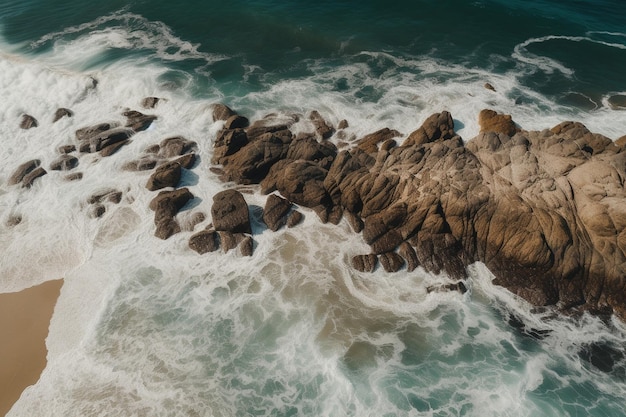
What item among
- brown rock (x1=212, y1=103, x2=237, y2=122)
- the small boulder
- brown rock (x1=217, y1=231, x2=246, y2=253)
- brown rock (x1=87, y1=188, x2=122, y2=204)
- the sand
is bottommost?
the sand

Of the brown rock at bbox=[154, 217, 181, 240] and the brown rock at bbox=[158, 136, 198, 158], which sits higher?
the brown rock at bbox=[158, 136, 198, 158]

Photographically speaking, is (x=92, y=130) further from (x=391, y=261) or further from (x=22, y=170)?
(x=391, y=261)

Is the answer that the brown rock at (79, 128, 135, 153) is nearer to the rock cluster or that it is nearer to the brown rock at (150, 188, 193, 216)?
the rock cluster

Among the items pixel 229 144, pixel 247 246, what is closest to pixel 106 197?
pixel 229 144

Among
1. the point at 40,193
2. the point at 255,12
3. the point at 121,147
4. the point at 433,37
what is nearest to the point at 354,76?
the point at 433,37

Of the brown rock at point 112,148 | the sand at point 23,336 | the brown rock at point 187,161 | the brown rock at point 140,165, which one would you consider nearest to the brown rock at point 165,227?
the brown rock at point 187,161

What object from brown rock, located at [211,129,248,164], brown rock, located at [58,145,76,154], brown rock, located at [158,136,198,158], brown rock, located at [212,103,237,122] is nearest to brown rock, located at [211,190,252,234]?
brown rock, located at [211,129,248,164]
